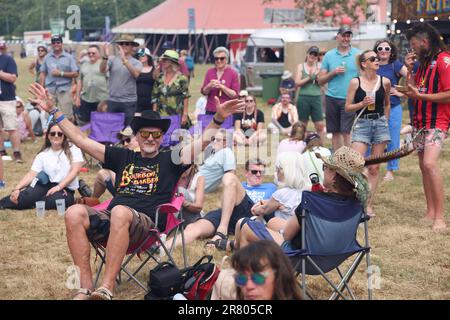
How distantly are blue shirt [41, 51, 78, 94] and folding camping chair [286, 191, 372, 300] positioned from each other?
7.86 m

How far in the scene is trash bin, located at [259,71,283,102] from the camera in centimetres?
1961

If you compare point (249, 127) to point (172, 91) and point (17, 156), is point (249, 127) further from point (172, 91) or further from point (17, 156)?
point (17, 156)

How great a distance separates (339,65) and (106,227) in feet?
15.5

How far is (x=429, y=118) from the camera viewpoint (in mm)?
6492

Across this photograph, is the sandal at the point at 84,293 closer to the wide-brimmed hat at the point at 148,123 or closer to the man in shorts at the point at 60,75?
the wide-brimmed hat at the point at 148,123

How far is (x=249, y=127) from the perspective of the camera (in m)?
11.5

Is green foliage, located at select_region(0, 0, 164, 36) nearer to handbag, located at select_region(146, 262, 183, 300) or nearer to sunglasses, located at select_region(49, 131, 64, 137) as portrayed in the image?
sunglasses, located at select_region(49, 131, 64, 137)

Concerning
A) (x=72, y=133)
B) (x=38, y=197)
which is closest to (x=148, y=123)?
(x=72, y=133)

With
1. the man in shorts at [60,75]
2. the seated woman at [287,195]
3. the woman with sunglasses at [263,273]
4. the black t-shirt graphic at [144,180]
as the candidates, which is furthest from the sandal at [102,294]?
the man in shorts at [60,75]

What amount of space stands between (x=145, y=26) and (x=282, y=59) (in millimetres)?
21445

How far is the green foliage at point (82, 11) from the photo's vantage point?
47822 mm

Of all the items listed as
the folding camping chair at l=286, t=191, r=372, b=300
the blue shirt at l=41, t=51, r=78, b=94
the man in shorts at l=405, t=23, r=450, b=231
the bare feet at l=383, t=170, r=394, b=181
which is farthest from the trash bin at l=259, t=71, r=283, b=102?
the folding camping chair at l=286, t=191, r=372, b=300

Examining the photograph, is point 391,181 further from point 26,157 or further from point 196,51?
point 196,51
